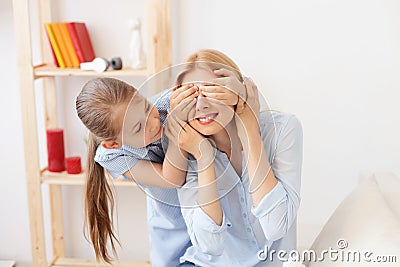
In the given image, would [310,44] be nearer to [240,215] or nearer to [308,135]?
[308,135]

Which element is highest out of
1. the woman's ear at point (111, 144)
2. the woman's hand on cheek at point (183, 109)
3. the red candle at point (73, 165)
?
the woman's hand on cheek at point (183, 109)

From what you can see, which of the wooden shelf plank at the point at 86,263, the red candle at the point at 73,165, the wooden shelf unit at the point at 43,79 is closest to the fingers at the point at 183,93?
the wooden shelf unit at the point at 43,79

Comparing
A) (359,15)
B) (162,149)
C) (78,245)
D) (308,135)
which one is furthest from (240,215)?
(78,245)

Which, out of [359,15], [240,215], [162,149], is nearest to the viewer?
[162,149]

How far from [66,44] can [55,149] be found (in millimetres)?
385

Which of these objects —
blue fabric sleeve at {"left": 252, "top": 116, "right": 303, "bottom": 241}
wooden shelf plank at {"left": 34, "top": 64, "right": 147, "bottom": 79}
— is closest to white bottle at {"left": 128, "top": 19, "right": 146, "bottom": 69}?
wooden shelf plank at {"left": 34, "top": 64, "right": 147, "bottom": 79}

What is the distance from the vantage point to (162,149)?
1.18m

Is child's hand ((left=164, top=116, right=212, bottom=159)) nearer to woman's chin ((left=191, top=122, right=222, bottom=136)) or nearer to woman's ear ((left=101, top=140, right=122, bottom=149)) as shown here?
woman's chin ((left=191, top=122, right=222, bottom=136))

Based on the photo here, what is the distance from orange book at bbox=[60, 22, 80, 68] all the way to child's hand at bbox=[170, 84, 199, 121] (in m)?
1.20

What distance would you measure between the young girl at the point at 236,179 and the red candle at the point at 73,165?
840 millimetres

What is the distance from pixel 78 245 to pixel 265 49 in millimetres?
1128

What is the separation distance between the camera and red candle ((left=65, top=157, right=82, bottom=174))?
2238 millimetres

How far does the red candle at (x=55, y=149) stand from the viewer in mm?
2246

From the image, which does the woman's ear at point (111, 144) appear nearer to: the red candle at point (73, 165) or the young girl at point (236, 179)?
the young girl at point (236, 179)
